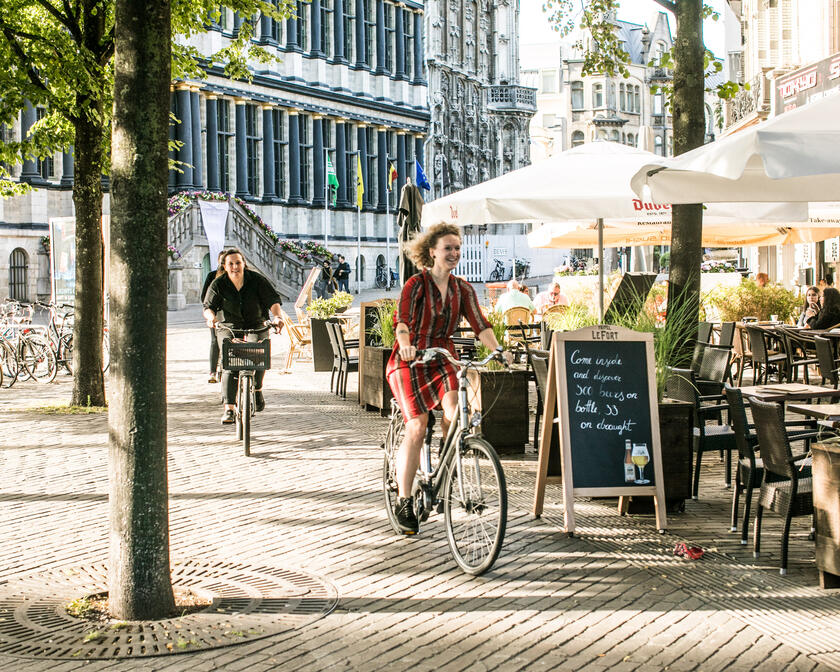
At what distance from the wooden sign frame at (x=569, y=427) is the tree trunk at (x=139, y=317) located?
2.70m

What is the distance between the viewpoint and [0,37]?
14.0 meters

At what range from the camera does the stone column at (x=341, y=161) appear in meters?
56.1

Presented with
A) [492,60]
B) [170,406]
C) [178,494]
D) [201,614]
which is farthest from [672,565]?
[492,60]

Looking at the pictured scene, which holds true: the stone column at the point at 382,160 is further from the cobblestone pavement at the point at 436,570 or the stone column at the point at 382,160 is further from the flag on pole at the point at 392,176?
the cobblestone pavement at the point at 436,570

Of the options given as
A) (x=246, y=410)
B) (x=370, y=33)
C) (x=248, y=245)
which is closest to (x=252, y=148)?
(x=248, y=245)

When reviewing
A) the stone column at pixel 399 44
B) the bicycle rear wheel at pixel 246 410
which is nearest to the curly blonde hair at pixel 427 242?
the bicycle rear wheel at pixel 246 410

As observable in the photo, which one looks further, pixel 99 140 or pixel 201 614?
pixel 99 140

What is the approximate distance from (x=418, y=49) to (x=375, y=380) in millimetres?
51937

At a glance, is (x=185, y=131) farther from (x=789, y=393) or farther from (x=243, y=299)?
(x=789, y=393)

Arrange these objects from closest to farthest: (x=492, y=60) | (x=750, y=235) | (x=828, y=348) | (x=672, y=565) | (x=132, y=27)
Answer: (x=132, y=27)
(x=672, y=565)
(x=828, y=348)
(x=750, y=235)
(x=492, y=60)

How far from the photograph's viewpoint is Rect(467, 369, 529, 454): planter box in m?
10.1

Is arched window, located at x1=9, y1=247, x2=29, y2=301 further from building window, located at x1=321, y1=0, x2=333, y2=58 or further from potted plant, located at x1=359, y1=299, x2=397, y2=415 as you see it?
potted plant, located at x1=359, y1=299, x2=397, y2=415

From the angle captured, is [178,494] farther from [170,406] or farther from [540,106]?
[540,106]

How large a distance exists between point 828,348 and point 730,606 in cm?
654
